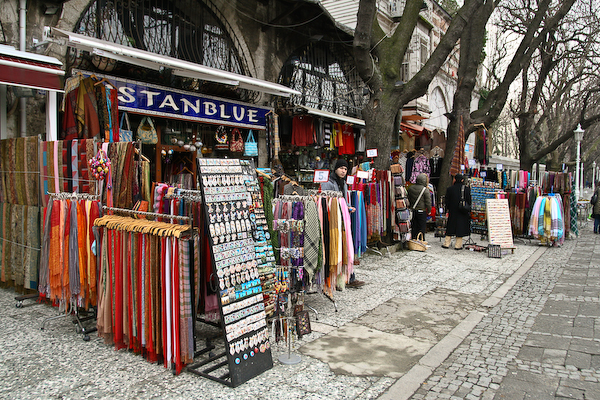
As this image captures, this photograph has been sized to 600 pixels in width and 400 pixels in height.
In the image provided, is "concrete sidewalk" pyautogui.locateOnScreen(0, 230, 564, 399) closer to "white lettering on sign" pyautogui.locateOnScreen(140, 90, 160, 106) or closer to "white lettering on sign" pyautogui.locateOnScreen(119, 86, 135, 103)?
"white lettering on sign" pyautogui.locateOnScreen(119, 86, 135, 103)

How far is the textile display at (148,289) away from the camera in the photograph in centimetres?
367

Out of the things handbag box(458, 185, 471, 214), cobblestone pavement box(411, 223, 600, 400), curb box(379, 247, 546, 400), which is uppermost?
handbag box(458, 185, 471, 214)

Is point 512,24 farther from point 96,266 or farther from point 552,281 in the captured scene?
point 96,266

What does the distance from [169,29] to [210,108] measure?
1.97 metres

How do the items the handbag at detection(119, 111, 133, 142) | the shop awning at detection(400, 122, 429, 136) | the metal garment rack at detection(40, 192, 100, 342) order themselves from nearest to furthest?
the metal garment rack at detection(40, 192, 100, 342)
the handbag at detection(119, 111, 133, 142)
the shop awning at detection(400, 122, 429, 136)

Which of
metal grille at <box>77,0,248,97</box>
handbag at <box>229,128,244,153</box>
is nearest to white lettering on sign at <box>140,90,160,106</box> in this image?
metal grille at <box>77,0,248,97</box>

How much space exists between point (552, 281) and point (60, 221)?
818 cm

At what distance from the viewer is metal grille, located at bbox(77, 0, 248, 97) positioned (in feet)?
26.8

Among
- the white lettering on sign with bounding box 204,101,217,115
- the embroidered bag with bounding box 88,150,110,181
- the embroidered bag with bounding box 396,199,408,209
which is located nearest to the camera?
the embroidered bag with bounding box 88,150,110,181

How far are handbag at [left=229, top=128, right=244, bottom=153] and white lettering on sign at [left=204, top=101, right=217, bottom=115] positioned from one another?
854 mm

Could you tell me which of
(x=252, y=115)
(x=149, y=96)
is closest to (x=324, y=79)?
(x=252, y=115)

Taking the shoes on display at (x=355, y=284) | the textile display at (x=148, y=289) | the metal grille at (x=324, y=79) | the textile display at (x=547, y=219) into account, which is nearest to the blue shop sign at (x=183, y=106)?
the metal grille at (x=324, y=79)

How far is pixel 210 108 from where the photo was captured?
32.1 feet

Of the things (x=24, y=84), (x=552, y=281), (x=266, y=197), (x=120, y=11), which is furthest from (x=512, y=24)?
(x=24, y=84)
